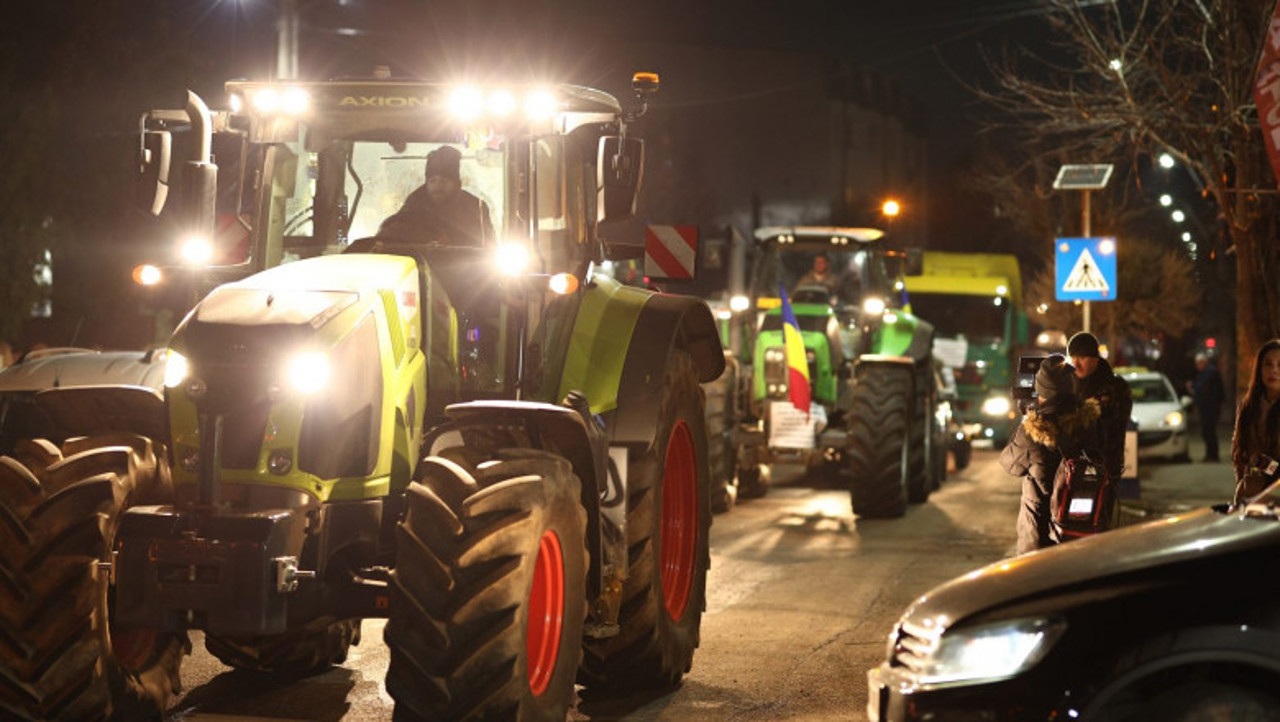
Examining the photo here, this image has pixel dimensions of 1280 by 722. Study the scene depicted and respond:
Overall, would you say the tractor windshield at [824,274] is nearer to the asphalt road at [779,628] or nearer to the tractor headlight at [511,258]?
the asphalt road at [779,628]

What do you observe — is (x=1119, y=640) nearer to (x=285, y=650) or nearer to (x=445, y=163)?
(x=445, y=163)

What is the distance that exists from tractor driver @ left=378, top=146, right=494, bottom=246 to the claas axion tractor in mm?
74

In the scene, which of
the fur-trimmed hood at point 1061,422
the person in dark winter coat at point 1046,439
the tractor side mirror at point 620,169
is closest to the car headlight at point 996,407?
the person in dark winter coat at point 1046,439

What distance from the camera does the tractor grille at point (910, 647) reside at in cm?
601

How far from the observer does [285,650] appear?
372 inches

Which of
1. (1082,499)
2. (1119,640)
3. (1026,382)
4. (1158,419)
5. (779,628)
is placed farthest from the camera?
(1158,419)

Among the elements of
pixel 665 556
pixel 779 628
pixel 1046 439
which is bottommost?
pixel 779 628

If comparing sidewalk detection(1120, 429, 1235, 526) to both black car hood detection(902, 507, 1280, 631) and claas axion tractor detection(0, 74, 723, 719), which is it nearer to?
claas axion tractor detection(0, 74, 723, 719)

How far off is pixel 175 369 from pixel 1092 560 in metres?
4.07

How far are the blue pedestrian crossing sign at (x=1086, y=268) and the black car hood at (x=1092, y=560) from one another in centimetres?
1340

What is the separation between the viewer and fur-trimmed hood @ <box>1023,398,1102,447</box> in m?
11.4

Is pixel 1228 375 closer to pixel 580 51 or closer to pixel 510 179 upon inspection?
pixel 580 51

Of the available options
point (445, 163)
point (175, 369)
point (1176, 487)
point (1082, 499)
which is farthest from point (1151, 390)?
point (175, 369)

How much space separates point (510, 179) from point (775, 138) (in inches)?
2331
